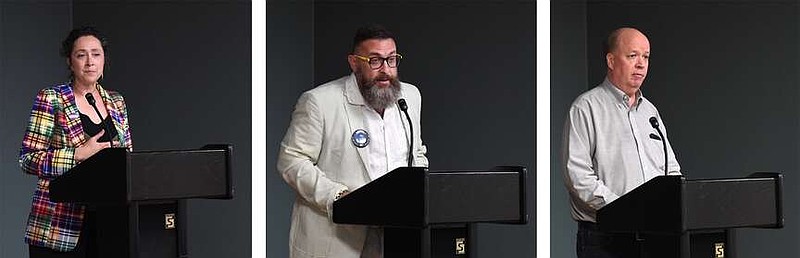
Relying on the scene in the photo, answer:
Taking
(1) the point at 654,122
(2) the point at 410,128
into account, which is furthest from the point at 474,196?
(1) the point at 654,122

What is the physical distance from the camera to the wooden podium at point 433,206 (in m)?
4.21

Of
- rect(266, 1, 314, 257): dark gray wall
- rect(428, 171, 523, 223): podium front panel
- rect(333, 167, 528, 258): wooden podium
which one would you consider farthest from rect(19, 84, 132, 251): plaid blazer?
rect(266, 1, 314, 257): dark gray wall

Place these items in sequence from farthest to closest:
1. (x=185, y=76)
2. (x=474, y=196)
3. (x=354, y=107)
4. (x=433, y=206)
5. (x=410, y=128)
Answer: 1. (x=185, y=76)
2. (x=354, y=107)
3. (x=410, y=128)
4. (x=474, y=196)
5. (x=433, y=206)

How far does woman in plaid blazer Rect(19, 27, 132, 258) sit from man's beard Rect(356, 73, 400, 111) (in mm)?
789

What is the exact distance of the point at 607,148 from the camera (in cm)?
471

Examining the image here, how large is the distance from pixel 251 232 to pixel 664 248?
99.3 inches

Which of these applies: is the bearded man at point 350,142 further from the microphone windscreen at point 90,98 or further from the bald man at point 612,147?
the microphone windscreen at point 90,98

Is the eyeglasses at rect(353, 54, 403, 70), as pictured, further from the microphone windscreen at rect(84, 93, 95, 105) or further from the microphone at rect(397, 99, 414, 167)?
the microphone windscreen at rect(84, 93, 95, 105)

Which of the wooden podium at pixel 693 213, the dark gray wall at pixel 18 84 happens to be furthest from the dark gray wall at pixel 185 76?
the wooden podium at pixel 693 213

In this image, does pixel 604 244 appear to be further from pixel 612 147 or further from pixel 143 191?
pixel 143 191

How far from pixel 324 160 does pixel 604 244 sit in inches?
36.8

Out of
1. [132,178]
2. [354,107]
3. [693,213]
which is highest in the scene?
[354,107]

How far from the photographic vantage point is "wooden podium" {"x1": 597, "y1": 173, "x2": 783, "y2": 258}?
14.0ft

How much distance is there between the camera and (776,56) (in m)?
6.18
